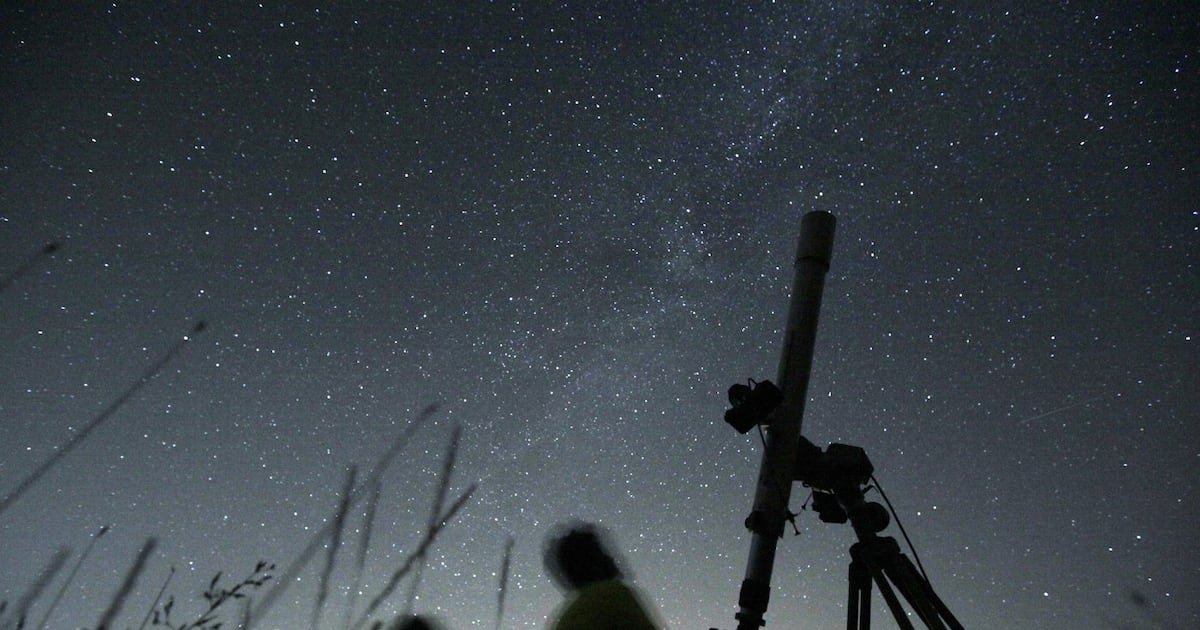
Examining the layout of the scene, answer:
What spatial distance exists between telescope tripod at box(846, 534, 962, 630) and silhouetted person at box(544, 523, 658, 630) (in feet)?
7.71

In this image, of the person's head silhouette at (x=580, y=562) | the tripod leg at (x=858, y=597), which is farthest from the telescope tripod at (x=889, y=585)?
the person's head silhouette at (x=580, y=562)

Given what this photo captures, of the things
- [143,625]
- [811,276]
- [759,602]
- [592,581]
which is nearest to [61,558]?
[143,625]

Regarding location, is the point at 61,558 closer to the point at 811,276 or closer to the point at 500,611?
the point at 500,611

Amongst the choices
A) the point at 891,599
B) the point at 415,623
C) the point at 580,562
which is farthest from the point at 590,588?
the point at 891,599

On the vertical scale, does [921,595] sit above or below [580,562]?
above

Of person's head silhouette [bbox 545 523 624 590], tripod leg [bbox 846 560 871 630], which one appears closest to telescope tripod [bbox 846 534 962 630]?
tripod leg [bbox 846 560 871 630]

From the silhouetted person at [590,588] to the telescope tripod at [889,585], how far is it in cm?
235

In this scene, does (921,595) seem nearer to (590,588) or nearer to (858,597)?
(858,597)

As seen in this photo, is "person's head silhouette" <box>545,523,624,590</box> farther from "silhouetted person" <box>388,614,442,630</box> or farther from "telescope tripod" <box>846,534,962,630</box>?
"telescope tripod" <box>846,534,962,630</box>

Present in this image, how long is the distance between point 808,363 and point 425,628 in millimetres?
3363

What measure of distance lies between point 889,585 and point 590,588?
2737 mm

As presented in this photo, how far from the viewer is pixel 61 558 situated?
3996 mm

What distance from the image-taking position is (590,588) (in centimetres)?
223

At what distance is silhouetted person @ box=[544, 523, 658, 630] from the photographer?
6.98 feet
